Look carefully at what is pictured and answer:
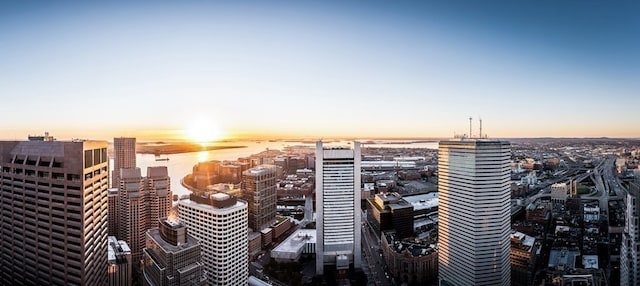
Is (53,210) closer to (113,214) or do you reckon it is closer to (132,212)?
(132,212)

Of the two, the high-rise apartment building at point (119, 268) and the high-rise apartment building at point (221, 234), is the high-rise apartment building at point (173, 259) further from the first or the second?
the high-rise apartment building at point (119, 268)

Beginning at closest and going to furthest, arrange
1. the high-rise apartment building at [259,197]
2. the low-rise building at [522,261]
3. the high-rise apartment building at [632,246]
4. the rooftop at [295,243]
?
the high-rise apartment building at [632,246], the low-rise building at [522,261], the rooftop at [295,243], the high-rise apartment building at [259,197]

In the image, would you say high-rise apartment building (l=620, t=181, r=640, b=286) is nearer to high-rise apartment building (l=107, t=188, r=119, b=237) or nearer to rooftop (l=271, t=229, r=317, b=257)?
rooftop (l=271, t=229, r=317, b=257)

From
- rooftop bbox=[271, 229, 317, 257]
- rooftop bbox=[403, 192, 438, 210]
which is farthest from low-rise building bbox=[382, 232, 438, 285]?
rooftop bbox=[403, 192, 438, 210]

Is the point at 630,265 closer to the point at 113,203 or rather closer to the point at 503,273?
the point at 503,273

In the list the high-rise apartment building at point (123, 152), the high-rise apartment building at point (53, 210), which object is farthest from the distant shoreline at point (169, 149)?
the high-rise apartment building at point (53, 210)

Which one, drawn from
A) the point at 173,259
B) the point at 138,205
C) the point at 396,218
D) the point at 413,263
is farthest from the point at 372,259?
the point at 138,205
